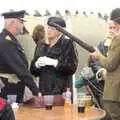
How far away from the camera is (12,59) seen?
3732 millimetres

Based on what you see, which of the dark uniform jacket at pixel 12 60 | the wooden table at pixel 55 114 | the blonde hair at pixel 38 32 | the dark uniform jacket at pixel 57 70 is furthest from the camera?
the blonde hair at pixel 38 32

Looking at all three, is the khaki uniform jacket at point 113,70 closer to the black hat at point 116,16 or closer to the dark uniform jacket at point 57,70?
the black hat at point 116,16

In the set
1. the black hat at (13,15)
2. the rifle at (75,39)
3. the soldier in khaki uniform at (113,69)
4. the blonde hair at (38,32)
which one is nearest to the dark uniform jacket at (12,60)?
the black hat at (13,15)

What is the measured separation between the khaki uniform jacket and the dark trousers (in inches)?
29.7

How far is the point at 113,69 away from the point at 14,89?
894 millimetres

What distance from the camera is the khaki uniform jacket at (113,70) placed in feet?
12.5

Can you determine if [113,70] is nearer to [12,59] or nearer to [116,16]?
[116,16]

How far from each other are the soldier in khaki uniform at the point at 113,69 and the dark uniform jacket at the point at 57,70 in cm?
44

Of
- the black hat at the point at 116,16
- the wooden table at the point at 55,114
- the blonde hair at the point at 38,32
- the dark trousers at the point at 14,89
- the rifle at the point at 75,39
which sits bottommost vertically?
the wooden table at the point at 55,114

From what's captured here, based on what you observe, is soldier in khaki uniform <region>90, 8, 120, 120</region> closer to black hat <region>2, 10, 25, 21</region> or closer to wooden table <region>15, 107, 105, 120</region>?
wooden table <region>15, 107, 105, 120</region>

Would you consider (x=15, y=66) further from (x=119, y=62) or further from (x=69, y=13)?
(x=69, y=13)

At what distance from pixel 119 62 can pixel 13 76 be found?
941mm

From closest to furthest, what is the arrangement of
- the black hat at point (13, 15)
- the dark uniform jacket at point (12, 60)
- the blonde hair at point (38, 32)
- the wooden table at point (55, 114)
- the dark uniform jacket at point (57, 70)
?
the wooden table at point (55, 114)
the dark uniform jacket at point (12, 60)
the black hat at point (13, 15)
the dark uniform jacket at point (57, 70)
the blonde hair at point (38, 32)

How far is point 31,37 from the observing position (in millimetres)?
6391
